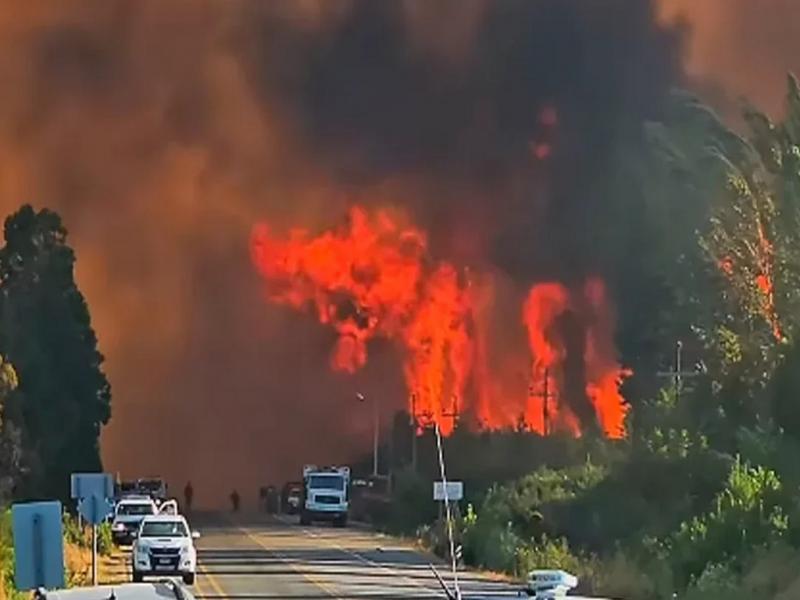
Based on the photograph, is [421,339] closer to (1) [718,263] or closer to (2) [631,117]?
(2) [631,117]

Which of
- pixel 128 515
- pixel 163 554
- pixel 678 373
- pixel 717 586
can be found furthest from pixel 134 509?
pixel 717 586

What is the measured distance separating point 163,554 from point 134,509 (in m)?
20.8

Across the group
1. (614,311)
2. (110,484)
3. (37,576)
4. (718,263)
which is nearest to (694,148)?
(718,263)

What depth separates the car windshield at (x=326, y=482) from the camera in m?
88.0

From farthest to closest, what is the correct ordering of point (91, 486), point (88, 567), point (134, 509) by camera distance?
point (134, 509) < point (88, 567) < point (91, 486)

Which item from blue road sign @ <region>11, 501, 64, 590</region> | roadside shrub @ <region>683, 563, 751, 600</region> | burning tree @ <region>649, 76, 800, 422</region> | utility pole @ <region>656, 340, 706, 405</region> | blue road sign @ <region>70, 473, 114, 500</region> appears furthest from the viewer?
utility pole @ <region>656, 340, 706, 405</region>

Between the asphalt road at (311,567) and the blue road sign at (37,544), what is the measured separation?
27.6 ft

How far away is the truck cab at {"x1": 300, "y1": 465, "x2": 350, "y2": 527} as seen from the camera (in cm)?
8819

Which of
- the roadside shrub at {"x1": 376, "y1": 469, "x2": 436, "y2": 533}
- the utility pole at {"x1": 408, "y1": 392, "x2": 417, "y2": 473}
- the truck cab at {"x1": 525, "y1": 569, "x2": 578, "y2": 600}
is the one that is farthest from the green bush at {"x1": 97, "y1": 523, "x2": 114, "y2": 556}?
the truck cab at {"x1": 525, "y1": 569, "x2": 578, "y2": 600}

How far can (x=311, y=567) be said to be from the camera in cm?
5388

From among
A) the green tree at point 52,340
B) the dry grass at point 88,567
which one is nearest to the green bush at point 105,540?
the dry grass at point 88,567

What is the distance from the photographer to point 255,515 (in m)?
106

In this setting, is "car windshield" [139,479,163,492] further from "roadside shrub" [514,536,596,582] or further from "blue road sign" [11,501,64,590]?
"blue road sign" [11,501,64,590]

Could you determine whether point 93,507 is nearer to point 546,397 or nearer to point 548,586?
point 548,586
